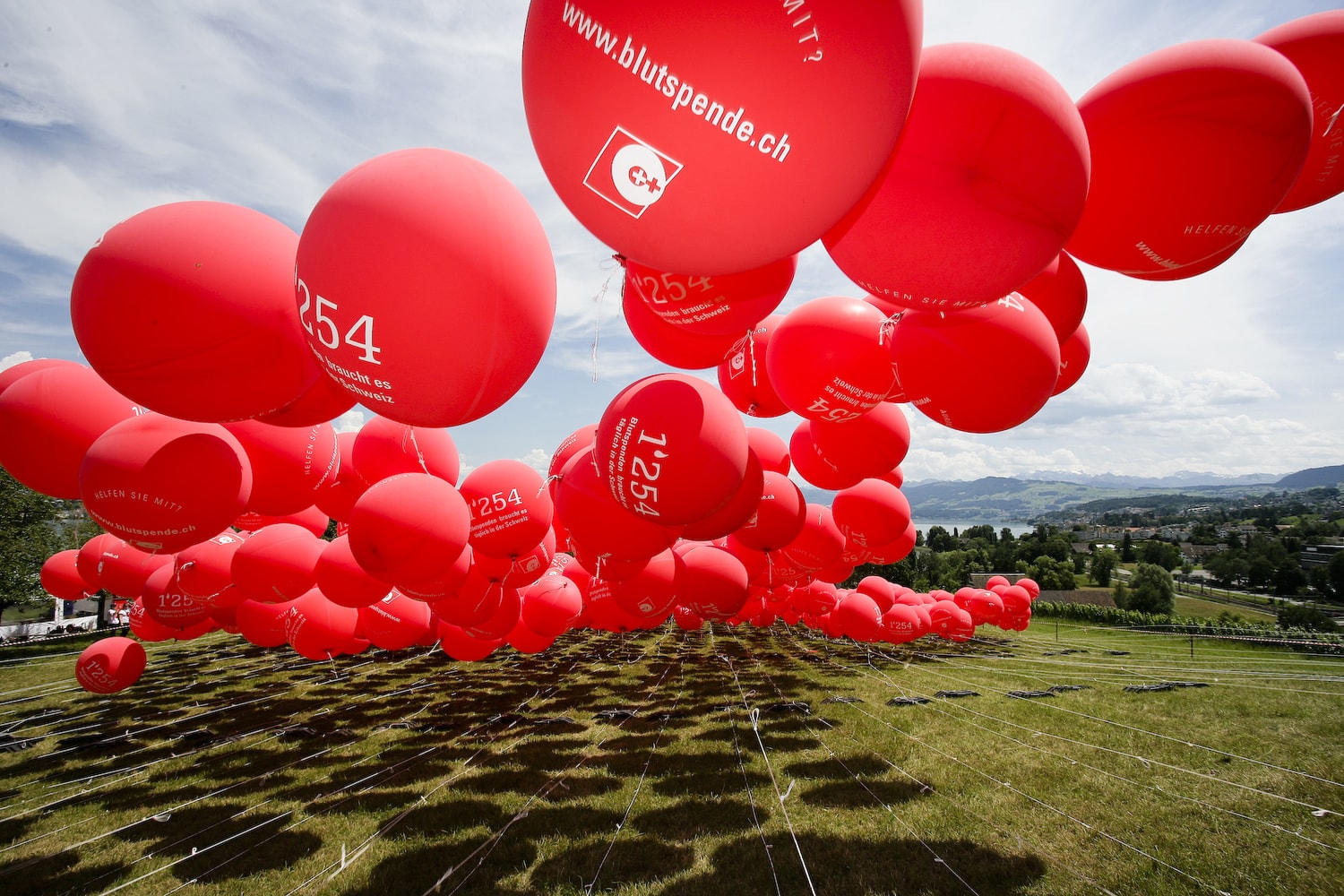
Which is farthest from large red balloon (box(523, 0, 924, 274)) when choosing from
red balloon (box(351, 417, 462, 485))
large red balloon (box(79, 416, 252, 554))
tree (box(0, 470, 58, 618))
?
tree (box(0, 470, 58, 618))

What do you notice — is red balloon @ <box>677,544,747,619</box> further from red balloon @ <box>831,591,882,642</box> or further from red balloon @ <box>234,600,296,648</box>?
red balloon @ <box>831,591,882,642</box>

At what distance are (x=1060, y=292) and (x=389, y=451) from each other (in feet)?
17.6

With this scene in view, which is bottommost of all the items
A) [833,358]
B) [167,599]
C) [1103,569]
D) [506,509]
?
[1103,569]

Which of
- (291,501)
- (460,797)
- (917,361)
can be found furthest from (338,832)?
(917,361)

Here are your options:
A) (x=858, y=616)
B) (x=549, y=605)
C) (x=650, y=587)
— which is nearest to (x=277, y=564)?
(x=549, y=605)

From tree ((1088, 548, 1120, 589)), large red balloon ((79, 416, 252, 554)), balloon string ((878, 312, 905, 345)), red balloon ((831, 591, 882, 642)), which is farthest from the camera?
tree ((1088, 548, 1120, 589))

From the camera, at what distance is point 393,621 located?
708 centimetres

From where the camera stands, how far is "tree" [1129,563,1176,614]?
44250 millimetres

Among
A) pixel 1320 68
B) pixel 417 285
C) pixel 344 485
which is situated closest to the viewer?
pixel 417 285

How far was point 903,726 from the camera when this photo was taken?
413 inches

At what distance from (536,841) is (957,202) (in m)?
7.02

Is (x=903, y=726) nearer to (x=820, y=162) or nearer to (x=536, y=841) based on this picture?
(x=536, y=841)

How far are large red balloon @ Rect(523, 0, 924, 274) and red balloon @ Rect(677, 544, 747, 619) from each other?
5.28m

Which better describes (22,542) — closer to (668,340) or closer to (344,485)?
(344,485)
